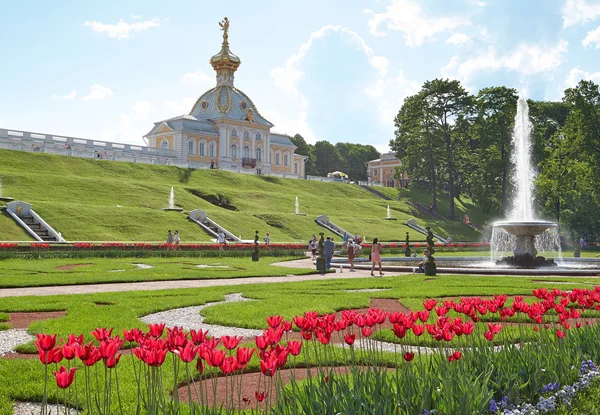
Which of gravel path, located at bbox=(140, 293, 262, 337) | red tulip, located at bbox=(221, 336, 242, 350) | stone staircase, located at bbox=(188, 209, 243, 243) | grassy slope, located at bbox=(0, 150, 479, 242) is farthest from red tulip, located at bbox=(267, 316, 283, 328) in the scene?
stone staircase, located at bbox=(188, 209, 243, 243)

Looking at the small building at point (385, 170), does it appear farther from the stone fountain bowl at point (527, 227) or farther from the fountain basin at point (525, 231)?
the stone fountain bowl at point (527, 227)

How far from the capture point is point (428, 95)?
66062 mm

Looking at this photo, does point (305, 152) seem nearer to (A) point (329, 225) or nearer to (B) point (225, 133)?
(B) point (225, 133)

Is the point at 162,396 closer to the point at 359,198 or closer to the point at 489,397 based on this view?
the point at 489,397

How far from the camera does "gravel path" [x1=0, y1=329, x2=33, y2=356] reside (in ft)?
27.5

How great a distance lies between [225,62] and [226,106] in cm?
766

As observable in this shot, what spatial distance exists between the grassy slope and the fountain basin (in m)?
18.8

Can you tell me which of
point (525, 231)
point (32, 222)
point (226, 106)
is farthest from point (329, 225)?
point (226, 106)

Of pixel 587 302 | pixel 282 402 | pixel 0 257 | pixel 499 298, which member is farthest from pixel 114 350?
pixel 0 257

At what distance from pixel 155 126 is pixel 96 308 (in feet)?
247

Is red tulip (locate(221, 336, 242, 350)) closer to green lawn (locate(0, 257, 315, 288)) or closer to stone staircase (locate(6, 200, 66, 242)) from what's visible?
green lawn (locate(0, 257, 315, 288))

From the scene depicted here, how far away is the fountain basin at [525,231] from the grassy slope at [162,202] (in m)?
18.8

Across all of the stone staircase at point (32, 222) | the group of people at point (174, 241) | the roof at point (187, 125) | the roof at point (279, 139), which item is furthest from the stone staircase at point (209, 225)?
the roof at point (279, 139)

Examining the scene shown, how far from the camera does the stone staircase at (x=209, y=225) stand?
130ft
